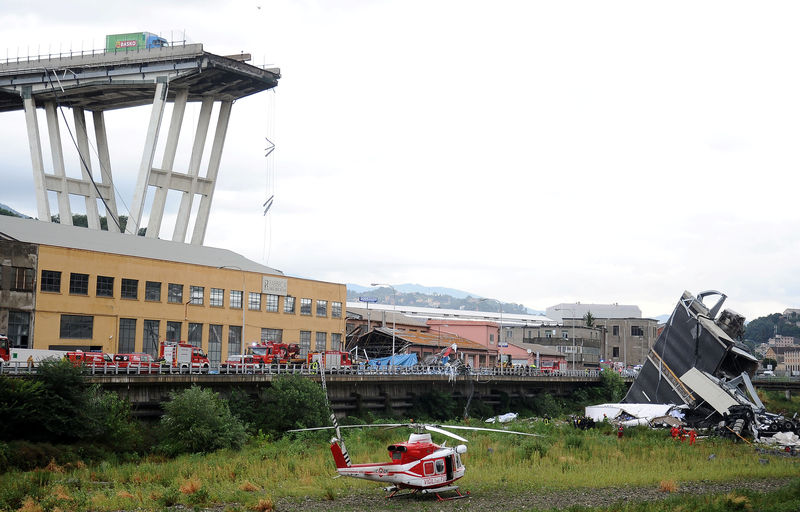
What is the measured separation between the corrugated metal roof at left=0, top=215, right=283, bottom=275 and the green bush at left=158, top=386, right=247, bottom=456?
2704cm

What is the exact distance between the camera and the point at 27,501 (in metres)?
33.3

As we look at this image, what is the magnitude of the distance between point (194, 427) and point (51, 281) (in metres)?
24.5

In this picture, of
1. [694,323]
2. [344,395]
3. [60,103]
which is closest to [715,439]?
[694,323]

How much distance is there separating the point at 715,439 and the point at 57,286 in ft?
163

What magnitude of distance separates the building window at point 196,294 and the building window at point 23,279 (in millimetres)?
14956

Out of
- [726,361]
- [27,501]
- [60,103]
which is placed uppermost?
[60,103]

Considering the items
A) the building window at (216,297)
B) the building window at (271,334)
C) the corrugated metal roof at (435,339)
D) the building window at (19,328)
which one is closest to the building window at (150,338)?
the building window at (216,297)

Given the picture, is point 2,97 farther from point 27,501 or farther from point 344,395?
point 27,501

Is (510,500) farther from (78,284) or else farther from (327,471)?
(78,284)

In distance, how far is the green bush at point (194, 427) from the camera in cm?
4841

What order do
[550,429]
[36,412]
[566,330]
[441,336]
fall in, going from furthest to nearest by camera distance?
[566,330] < [441,336] < [550,429] < [36,412]

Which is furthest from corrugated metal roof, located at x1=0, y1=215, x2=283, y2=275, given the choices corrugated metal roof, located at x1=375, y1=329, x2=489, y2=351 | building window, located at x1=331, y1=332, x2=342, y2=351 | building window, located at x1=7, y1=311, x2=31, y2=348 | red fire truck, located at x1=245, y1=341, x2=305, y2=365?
corrugated metal roof, located at x1=375, y1=329, x2=489, y2=351

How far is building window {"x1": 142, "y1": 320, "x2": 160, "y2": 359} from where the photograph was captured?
2862 inches

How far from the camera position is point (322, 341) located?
292 ft
